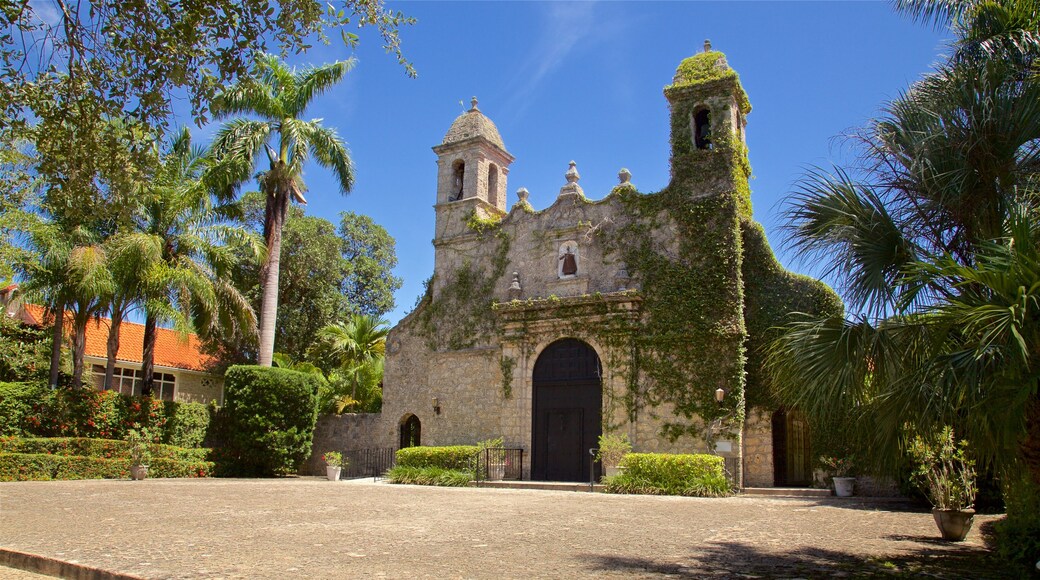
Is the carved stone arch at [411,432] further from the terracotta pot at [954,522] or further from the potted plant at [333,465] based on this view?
the terracotta pot at [954,522]

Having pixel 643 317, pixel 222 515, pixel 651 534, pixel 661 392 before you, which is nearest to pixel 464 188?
pixel 643 317

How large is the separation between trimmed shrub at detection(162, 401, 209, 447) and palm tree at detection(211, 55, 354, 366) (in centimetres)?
278

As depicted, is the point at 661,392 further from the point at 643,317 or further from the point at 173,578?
the point at 173,578

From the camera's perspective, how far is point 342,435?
2492 centimetres

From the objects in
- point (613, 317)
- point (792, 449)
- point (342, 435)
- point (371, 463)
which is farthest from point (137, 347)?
point (792, 449)

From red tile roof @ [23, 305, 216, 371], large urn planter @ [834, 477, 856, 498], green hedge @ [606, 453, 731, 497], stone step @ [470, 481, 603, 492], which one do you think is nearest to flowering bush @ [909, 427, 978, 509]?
green hedge @ [606, 453, 731, 497]

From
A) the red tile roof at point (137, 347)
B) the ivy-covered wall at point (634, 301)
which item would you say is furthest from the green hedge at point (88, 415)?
the red tile roof at point (137, 347)

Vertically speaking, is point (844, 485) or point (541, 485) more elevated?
point (844, 485)

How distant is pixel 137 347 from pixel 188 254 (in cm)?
1344

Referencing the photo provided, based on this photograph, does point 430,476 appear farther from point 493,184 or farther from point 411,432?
point 493,184

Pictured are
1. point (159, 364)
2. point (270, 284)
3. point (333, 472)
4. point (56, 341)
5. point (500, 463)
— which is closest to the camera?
point (500, 463)

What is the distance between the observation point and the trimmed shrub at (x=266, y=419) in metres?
21.5

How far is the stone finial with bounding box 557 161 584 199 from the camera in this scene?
2236 centimetres

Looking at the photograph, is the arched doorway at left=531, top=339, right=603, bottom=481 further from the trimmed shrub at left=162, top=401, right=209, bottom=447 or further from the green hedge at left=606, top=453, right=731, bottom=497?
the trimmed shrub at left=162, top=401, right=209, bottom=447
